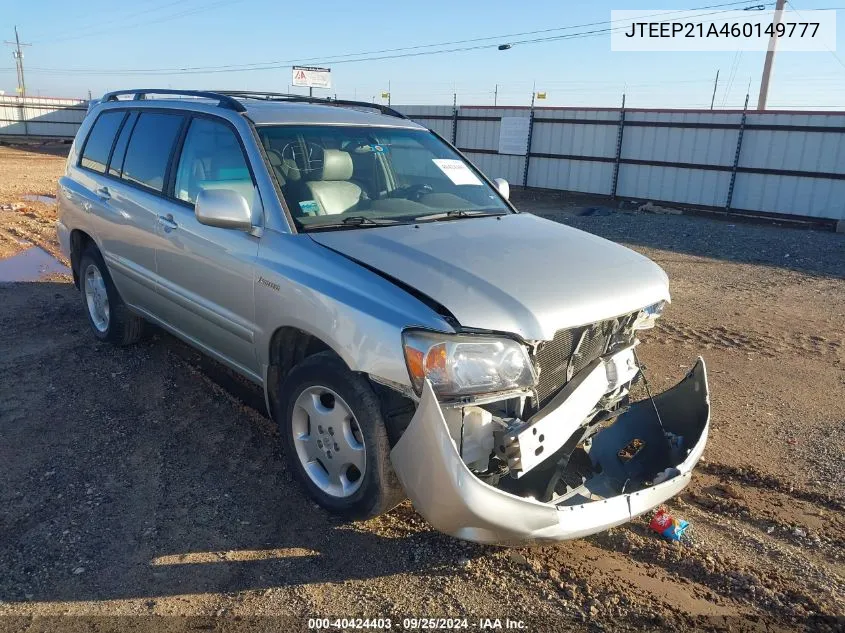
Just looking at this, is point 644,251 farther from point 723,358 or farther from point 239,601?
point 239,601

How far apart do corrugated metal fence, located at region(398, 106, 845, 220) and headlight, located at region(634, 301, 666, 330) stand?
13201 mm

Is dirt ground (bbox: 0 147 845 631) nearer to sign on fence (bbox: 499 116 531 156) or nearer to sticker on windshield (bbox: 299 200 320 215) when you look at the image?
sticker on windshield (bbox: 299 200 320 215)

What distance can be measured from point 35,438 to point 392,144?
2.85 m

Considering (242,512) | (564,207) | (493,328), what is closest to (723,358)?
(493,328)

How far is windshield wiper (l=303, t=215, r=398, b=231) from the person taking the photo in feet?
11.4

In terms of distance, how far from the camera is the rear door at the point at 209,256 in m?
3.67

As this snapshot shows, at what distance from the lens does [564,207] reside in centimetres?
1734

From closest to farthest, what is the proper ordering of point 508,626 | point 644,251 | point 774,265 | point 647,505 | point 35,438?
point 508,626
point 647,505
point 35,438
point 774,265
point 644,251

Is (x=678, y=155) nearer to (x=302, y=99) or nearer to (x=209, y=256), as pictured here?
(x=302, y=99)

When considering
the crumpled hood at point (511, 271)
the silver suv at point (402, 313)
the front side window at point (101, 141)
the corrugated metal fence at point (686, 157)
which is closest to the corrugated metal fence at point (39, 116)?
the corrugated metal fence at point (686, 157)

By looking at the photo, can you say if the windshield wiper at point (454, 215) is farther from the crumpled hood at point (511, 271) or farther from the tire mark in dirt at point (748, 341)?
the tire mark in dirt at point (748, 341)

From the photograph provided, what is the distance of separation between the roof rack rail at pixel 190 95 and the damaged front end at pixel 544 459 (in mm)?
2394

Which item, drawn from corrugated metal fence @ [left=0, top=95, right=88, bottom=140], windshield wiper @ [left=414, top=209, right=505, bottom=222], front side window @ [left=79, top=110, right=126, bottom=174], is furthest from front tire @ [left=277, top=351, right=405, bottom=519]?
corrugated metal fence @ [left=0, top=95, right=88, bottom=140]

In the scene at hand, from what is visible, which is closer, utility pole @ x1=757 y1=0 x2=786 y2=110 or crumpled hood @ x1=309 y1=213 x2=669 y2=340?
crumpled hood @ x1=309 y1=213 x2=669 y2=340
